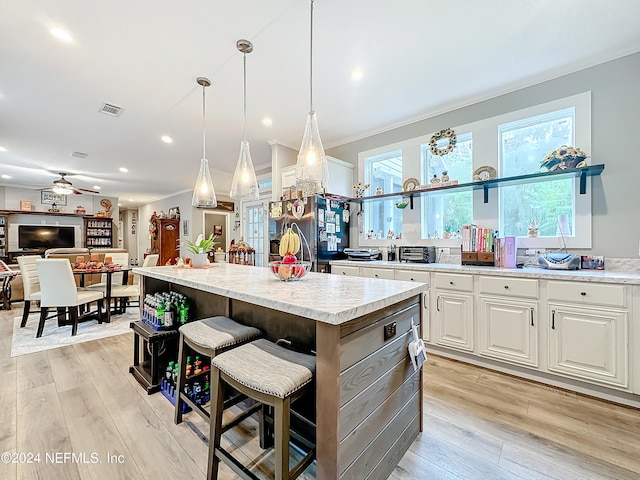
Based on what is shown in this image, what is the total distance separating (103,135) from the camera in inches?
169

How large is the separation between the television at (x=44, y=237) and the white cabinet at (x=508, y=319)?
10.6 meters

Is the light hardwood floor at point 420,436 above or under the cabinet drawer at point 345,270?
under

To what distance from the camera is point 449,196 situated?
3.43 metres

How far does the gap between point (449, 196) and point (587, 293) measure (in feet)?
5.53

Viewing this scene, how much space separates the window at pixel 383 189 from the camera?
12.8ft

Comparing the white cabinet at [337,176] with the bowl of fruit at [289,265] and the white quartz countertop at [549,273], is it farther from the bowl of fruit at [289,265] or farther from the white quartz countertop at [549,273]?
the bowl of fruit at [289,265]

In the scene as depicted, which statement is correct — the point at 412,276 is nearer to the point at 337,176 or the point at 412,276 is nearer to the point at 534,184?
the point at 534,184

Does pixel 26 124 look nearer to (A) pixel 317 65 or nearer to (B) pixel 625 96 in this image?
(A) pixel 317 65

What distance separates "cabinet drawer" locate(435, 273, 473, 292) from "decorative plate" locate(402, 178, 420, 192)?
48.5 inches

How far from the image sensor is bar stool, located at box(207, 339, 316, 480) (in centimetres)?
105

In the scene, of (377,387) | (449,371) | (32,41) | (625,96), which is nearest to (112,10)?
(32,41)

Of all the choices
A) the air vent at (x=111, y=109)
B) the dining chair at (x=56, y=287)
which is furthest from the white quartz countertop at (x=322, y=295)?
the air vent at (x=111, y=109)

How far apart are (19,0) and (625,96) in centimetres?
461

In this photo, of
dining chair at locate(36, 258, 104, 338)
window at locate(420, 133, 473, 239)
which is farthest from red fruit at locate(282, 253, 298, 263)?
dining chair at locate(36, 258, 104, 338)
